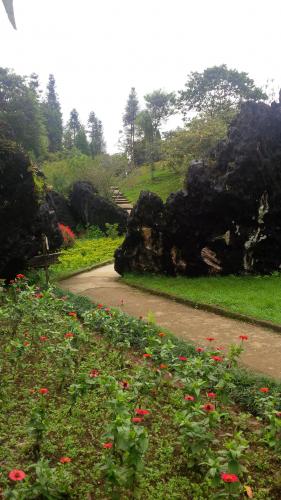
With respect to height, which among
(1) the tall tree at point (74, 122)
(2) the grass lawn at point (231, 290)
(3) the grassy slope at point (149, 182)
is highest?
(1) the tall tree at point (74, 122)

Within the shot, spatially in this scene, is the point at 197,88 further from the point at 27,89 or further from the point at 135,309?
the point at 135,309

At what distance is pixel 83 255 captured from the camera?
20.2 m

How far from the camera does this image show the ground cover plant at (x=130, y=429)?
3.26 metres

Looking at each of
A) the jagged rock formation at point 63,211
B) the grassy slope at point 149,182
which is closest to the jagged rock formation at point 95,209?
the jagged rock formation at point 63,211

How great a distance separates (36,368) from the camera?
612 cm

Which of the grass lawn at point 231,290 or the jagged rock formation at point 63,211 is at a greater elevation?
the jagged rock formation at point 63,211

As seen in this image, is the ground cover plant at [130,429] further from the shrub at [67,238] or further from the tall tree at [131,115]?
the tall tree at [131,115]

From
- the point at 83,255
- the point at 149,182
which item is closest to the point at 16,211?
the point at 83,255

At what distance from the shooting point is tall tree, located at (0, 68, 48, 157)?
35656 mm

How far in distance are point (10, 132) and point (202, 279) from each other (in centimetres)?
710

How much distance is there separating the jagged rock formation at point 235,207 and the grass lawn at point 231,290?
0.60 meters

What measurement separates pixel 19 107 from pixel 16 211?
27076mm

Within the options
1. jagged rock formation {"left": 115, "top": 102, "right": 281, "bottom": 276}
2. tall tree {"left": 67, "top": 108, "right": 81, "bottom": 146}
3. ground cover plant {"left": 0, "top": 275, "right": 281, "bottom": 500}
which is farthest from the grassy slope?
tall tree {"left": 67, "top": 108, "right": 81, "bottom": 146}

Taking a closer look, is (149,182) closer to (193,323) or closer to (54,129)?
(54,129)
